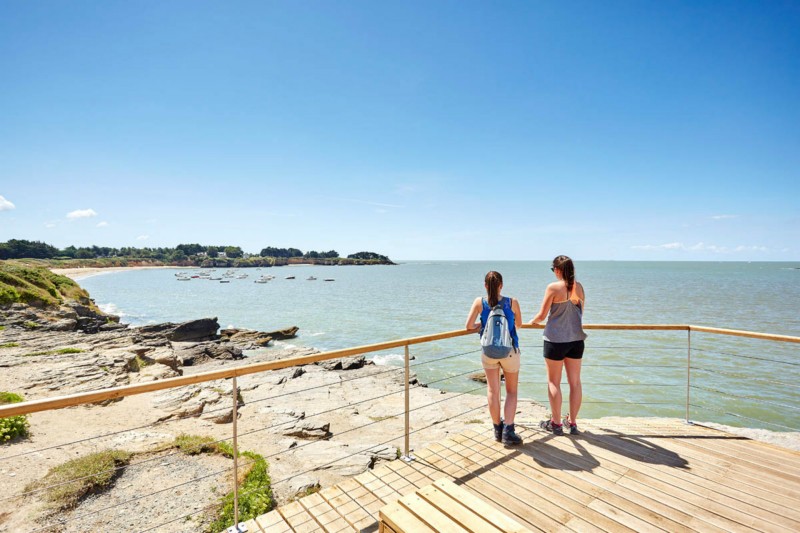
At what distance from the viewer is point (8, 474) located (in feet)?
18.1

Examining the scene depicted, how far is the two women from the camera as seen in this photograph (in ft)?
13.2

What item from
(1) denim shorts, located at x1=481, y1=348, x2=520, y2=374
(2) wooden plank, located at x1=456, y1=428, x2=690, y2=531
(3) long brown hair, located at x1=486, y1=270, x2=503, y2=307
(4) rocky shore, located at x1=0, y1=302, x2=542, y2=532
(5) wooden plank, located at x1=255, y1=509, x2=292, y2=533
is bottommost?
(4) rocky shore, located at x1=0, y1=302, x2=542, y2=532

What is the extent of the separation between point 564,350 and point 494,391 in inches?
36.6

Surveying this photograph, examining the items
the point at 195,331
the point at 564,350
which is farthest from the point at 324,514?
the point at 195,331

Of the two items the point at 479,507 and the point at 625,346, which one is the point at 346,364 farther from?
the point at 479,507

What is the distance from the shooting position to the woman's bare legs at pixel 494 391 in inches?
160

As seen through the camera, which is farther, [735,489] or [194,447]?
[194,447]

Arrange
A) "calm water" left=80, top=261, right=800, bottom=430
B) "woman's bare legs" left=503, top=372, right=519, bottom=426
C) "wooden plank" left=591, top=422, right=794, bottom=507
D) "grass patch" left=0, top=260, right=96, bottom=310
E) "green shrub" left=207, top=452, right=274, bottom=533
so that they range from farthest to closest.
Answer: "grass patch" left=0, top=260, right=96, bottom=310, "calm water" left=80, top=261, right=800, bottom=430, "green shrub" left=207, top=452, right=274, bottom=533, "woman's bare legs" left=503, top=372, right=519, bottom=426, "wooden plank" left=591, top=422, right=794, bottom=507

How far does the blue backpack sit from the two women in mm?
13

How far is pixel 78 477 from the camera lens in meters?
4.50

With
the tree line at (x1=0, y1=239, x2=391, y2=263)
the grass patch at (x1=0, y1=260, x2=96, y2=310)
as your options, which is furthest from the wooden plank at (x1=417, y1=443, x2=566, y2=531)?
the tree line at (x1=0, y1=239, x2=391, y2=263)

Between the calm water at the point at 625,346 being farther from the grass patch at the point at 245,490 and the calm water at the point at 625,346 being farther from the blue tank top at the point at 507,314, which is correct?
the grass patch at the point at 245,490

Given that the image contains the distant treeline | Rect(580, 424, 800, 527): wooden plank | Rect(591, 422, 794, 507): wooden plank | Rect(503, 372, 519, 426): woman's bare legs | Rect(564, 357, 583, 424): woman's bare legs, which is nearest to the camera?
Rect(580, 424, 800, 527): wooden plank

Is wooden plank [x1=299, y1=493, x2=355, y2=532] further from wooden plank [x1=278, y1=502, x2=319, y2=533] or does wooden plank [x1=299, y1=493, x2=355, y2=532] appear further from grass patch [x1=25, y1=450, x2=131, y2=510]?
grass patch [x1=25, y1=450, x2=131, y2=510]
